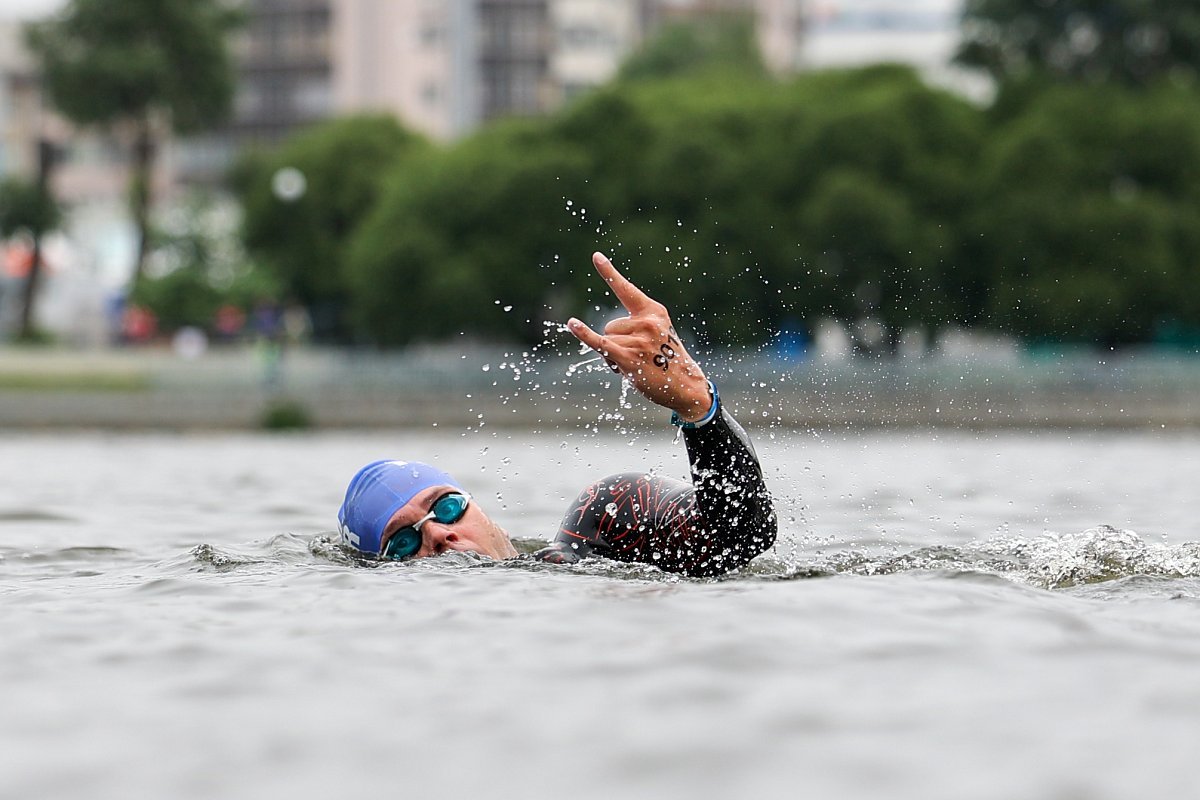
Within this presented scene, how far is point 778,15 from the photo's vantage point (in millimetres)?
111438

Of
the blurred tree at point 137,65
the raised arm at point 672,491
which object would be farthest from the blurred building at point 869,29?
the raised arm at point 672,491

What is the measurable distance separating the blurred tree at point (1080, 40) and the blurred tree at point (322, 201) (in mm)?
16935

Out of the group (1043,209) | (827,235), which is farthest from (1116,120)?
(827,235)

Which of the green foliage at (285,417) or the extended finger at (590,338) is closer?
the extended finger at (590,338)

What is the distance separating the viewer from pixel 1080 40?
50.4 m

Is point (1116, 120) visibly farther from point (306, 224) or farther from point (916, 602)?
point (916, 602)

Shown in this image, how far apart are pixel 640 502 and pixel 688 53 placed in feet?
210

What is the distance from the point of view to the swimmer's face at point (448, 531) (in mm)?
8281

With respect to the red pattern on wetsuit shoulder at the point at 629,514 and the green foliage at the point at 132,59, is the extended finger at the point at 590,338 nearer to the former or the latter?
the red pattern on wetsuit shoulder at the point at 629,514

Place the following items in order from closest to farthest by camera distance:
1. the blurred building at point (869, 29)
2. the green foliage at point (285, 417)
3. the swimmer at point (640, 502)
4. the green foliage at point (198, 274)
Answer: the swimmer at point (640, 502), the green foliage at point (285, 417), the green foliage at point (198, 274), the blurred building at point (869, 29)

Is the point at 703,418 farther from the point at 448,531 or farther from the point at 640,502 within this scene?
the point at 448,531

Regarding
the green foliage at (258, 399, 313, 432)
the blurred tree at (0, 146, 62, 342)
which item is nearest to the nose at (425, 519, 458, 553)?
the green foliage at (258, 399, 313, 432)

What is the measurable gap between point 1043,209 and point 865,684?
33.2 metres

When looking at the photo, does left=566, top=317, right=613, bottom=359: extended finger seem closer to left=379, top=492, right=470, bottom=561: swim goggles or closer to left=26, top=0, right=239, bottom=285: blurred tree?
left=379, top=492, right=470, bottom=561: swim goggles
